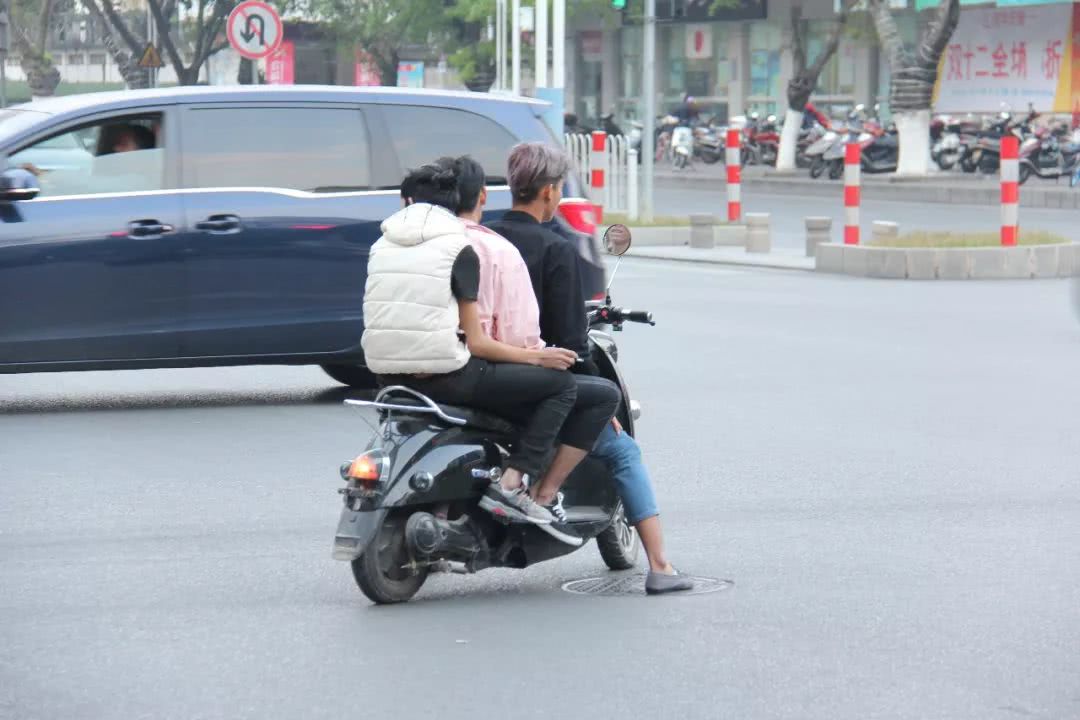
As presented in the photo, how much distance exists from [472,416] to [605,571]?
3.05 feet

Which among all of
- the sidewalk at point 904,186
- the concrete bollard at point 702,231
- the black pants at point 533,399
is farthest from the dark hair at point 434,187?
the sidewalk at point 904,186

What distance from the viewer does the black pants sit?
6.17 metres

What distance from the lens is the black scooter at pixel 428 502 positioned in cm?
603

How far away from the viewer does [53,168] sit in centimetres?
1052

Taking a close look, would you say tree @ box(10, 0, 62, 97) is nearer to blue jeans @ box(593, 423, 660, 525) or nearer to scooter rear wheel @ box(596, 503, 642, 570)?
scooter rear wheel @ box(596, 503, 642, 570)

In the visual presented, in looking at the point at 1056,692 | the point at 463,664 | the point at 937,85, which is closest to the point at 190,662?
the point at 463,664

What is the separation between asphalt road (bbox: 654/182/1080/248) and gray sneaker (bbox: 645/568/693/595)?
1719cm

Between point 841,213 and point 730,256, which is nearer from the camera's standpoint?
point 730,256

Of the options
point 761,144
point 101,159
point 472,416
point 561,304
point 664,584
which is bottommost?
point 761,144

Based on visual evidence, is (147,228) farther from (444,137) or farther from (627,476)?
(627,476)

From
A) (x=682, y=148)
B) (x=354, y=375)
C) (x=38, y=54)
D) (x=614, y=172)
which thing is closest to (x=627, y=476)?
(x=354, y=375)

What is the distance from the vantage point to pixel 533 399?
620cm

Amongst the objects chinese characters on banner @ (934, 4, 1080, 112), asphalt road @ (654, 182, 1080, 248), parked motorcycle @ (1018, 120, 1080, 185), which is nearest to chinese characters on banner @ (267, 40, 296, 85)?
asphalt road @ (654, 182, 1080, 248)

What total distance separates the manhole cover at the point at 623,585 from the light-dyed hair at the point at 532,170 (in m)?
1.25
